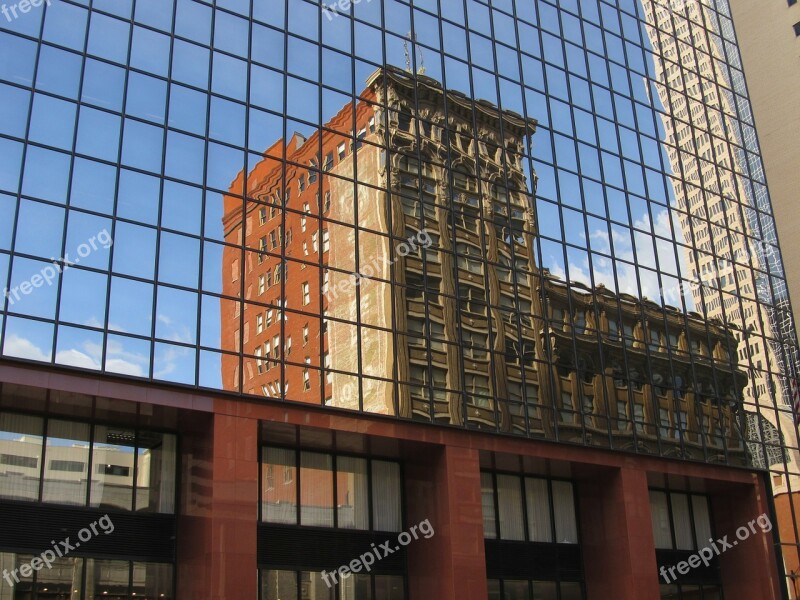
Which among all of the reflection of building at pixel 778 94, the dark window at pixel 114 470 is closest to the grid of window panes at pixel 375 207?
the dark window at pixel 114 470

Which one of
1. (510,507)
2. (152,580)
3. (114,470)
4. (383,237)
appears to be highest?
(383,237)

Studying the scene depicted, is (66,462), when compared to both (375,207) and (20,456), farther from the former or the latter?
(375,207)

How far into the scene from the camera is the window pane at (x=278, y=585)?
3130 cm

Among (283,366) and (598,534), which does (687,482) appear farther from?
(283,366)

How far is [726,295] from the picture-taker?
46.6 metres

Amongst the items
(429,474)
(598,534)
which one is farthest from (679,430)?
(429,474)

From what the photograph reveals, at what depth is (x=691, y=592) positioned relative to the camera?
4228 cm

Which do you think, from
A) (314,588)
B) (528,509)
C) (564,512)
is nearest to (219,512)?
(314,588)

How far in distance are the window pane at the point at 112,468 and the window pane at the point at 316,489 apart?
5945 mm

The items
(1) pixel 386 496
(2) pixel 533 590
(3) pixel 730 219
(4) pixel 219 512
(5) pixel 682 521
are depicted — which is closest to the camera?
(4) pixel 219 512

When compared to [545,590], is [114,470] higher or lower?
higher

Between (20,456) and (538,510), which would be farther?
(538,510)

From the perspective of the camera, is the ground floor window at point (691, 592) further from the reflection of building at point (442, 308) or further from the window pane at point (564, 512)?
the reflection of building at point (442, 308)

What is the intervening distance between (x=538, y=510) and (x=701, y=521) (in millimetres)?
9690
